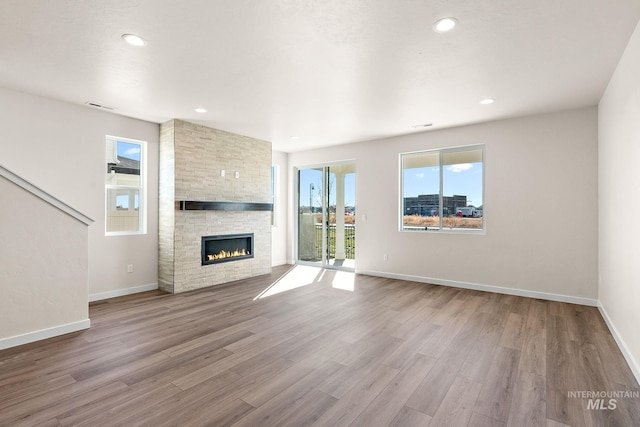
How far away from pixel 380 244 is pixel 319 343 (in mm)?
3527

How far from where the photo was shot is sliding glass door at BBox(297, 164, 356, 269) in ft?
23.2

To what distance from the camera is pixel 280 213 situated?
7.72 meters

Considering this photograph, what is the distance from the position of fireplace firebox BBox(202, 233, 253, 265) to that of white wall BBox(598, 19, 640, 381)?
5.39m

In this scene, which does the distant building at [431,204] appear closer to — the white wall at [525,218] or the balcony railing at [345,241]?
the white wall at [525,218]

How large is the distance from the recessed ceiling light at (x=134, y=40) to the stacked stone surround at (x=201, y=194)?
2.40 metres

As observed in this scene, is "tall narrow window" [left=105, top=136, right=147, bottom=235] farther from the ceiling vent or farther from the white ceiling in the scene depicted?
the white ceiling

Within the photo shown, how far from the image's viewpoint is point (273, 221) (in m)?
7.54

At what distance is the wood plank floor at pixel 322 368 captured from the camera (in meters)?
2.01

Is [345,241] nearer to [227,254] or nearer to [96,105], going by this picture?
[227,254]

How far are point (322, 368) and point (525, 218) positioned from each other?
159 inches

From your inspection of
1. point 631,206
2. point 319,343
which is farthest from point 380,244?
point 631,206

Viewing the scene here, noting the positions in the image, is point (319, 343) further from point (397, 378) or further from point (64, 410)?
point (64, 410)

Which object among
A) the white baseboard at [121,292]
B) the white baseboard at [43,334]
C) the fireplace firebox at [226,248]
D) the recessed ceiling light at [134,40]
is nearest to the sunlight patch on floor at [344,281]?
the fireplace firebox at [226,248]

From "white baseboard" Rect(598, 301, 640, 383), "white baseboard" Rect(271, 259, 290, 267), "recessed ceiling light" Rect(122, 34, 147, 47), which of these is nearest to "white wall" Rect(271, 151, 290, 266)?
"white baseboard" Rect(271, 259, 290, 267)
